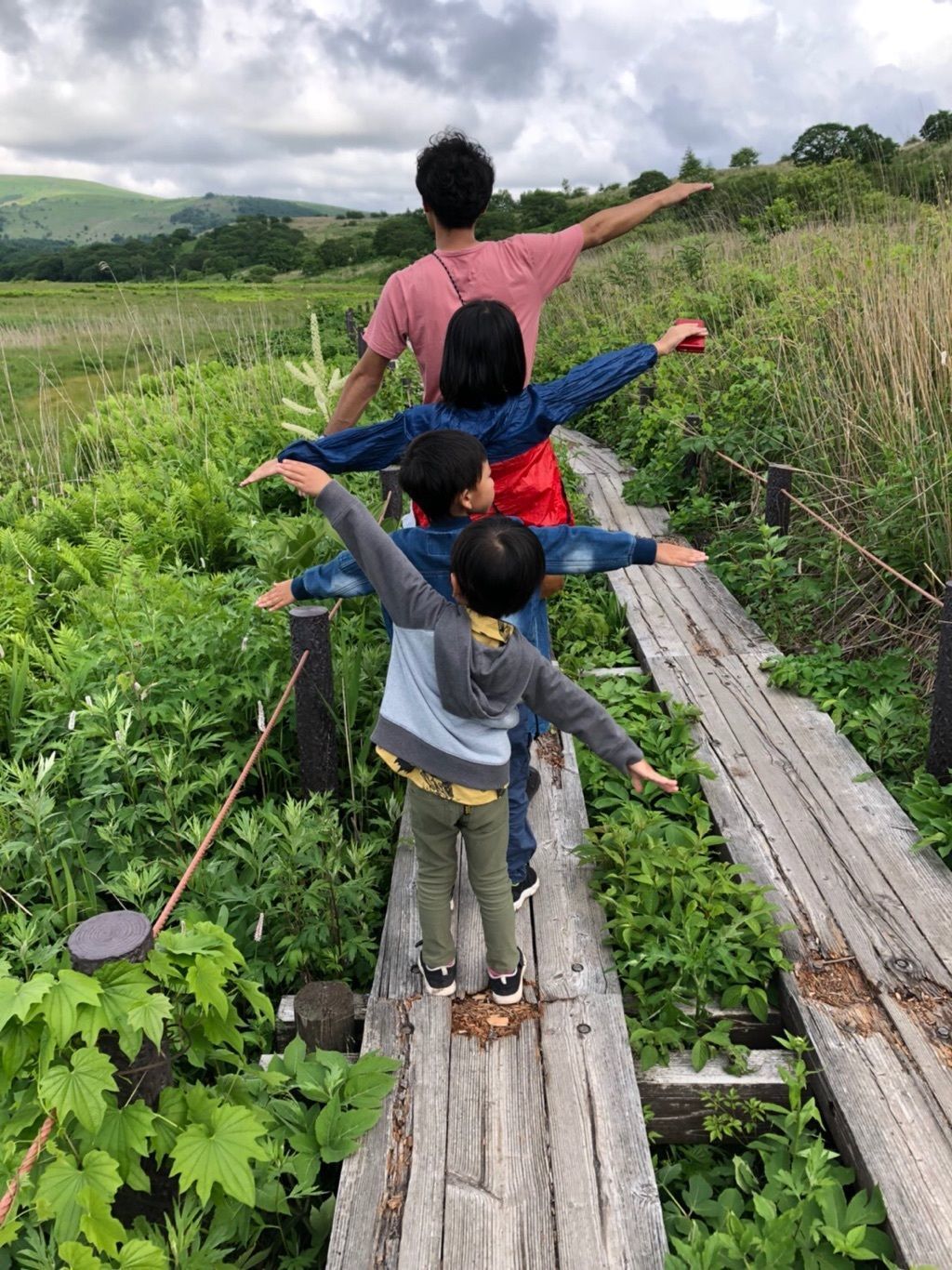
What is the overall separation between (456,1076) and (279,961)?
776 millimetres

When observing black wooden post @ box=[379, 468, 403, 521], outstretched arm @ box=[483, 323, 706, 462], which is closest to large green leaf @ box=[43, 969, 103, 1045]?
outstretched arm @ box=[483, 323, 706, 462]

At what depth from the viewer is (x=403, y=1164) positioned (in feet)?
6.49

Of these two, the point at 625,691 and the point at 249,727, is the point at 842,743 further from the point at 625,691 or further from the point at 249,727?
the point at 249,727

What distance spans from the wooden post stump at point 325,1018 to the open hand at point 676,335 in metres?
2.02

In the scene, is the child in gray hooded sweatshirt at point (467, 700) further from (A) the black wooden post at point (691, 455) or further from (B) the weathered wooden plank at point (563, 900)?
(A) the black wooden post at point (691, 455)

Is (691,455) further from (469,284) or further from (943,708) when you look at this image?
(469,284)

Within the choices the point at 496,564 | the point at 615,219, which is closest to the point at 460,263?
the point at 615,219

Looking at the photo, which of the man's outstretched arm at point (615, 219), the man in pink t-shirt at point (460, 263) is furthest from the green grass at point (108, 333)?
the man's outstretched arm at point (615, 219)

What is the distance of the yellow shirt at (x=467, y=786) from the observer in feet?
6.91

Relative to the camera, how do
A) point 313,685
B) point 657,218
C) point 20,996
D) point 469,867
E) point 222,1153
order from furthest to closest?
point 657,218, point 313,685, point 469,867, point 222,1153, point 20,996

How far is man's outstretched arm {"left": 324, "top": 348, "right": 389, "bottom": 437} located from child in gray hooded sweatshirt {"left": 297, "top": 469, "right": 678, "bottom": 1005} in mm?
985

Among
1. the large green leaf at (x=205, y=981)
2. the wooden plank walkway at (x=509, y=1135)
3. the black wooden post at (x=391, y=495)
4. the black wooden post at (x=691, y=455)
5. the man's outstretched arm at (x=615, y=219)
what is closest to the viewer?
the large green leaf at (x=205, y=981)

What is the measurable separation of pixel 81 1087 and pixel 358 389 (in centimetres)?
233

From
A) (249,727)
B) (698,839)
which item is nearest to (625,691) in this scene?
(698,839)
